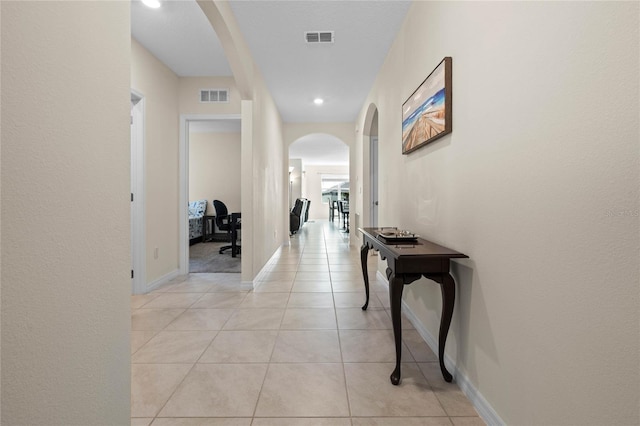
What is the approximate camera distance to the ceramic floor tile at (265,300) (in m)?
2.72

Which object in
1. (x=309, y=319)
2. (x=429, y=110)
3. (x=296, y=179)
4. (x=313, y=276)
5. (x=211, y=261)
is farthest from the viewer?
(x=296, y=179)

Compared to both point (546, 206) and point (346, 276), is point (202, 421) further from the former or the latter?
point (346, 276)

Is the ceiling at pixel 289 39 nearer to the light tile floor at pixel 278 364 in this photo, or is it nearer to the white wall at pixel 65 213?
the white wall at pixel 65 213

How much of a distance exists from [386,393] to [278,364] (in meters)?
0.65

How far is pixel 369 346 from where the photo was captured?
194 centimetres

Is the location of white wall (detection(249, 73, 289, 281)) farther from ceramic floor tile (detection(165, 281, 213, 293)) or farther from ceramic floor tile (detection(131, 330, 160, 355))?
ceramic floor tile (detection(131, 330, 160, 355))

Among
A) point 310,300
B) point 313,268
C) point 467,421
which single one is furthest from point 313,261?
point 467,421

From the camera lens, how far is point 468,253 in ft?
4.81

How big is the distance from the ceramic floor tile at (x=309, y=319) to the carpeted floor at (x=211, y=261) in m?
1.75

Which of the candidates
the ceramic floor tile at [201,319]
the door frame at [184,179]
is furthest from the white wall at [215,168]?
the ceramic floor tile at [201,319]

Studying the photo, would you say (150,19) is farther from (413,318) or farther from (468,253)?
(413,318)

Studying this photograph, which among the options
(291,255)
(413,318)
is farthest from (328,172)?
(413,318)

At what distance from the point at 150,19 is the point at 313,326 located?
10.2 ft

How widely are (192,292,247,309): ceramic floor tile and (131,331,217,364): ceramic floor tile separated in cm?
53
